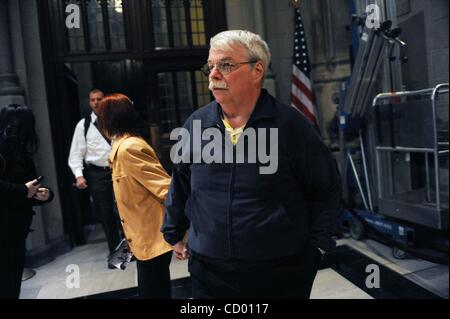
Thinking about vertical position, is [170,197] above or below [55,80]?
below

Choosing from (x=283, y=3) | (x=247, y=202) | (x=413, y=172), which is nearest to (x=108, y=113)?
(x=247, y=202)

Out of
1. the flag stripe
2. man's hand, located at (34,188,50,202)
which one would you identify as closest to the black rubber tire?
the flag stripe

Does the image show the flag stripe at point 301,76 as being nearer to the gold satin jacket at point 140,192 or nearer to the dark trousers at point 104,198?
the gold satin jacket at point 140,192

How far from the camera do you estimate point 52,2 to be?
84.8 inches

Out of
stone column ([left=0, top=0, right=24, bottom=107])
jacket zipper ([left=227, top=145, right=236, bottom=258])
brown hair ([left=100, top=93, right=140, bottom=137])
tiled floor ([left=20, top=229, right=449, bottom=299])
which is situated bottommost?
tiled floor ([left=20, top=229, right=449, bottom=299])

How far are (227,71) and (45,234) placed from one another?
198cm

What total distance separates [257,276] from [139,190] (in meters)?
0.71

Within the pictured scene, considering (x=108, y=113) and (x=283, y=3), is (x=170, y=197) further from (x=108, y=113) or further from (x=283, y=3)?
(x=283, y=3)

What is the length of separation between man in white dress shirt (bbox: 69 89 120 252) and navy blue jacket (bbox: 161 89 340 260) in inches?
51.9

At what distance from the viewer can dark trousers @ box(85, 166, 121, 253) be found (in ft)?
8.41

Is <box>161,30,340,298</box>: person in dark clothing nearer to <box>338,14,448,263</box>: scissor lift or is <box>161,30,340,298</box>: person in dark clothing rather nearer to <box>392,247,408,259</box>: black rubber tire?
<box>338,14,448,263</box>: scissor lift

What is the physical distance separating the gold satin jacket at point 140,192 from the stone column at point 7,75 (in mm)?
1170

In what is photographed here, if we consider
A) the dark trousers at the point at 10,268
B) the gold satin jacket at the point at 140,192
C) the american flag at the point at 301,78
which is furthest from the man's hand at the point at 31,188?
the american flag at the point at 301,78

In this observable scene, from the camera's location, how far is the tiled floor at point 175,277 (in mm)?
2359
